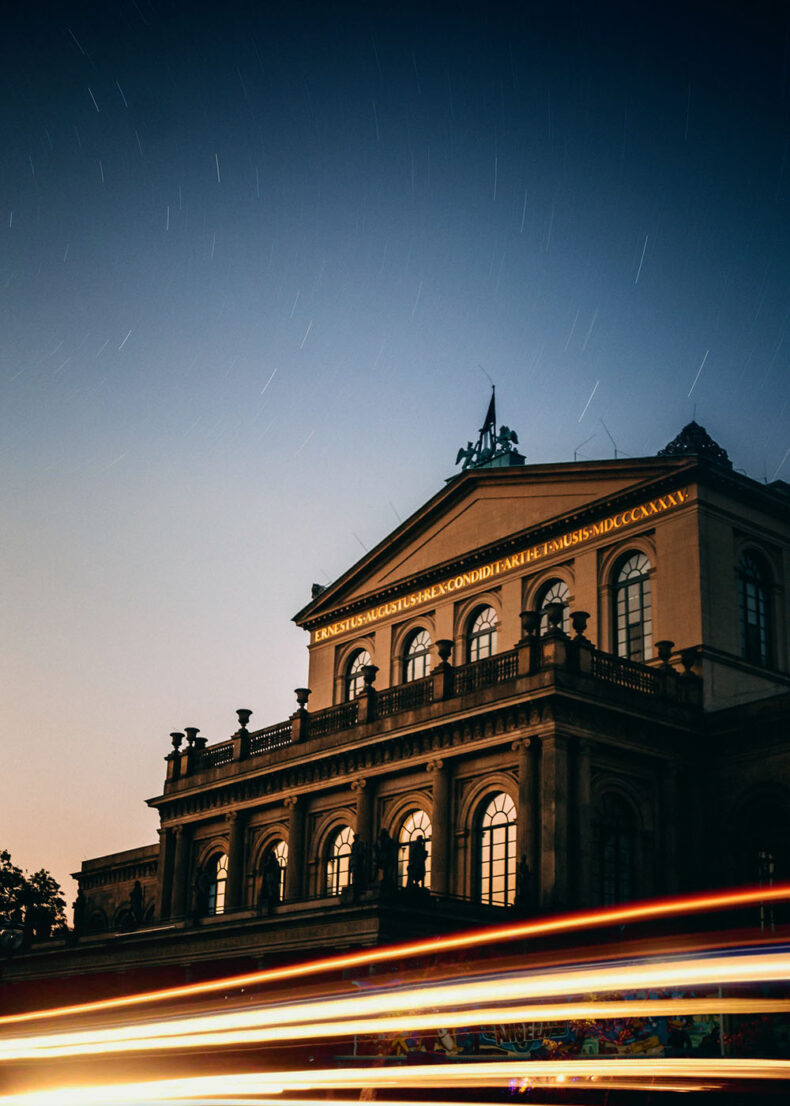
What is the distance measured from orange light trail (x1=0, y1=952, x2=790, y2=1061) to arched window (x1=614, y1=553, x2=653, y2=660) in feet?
72.9

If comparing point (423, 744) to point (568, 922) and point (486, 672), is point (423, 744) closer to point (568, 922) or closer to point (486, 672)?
point (486, 672)

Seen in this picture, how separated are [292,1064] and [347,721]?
1647cm

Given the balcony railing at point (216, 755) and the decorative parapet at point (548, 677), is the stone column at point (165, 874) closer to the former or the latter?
the balcony railing at point (216, 755)

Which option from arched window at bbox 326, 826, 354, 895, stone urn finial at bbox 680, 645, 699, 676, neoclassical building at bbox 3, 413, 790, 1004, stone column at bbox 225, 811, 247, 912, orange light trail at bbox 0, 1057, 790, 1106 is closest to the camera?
orange light trail at bbox 0, 1057, 790, 1106

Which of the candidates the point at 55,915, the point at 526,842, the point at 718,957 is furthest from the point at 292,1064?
the point at 55,915

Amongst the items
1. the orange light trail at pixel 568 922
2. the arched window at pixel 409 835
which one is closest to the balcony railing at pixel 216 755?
the arched window at pixel 409 835

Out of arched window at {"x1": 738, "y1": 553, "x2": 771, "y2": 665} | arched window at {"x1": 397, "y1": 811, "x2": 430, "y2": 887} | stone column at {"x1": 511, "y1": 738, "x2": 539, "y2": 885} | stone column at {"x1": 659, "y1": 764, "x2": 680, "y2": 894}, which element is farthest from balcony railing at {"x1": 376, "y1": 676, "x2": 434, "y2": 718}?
arched window at {"x1": 738, "y1": 553, "x2": 771, "y2": 665}

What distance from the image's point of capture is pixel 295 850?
39.8 m

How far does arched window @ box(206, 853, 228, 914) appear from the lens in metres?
42.9

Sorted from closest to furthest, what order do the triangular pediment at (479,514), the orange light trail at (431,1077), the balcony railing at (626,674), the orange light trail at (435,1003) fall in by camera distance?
the orange light trail at (435,1003)
the orange light trail at (431,1077)
the balcony railing at (626,674)
the triangular pediment at (479,514)

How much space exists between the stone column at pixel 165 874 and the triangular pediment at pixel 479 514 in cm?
909

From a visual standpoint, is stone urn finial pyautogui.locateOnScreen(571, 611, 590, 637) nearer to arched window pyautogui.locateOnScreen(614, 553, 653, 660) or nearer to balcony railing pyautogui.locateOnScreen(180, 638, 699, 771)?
balcony railing pyautogui.locateOnScreen(180, 638, 699, 771)

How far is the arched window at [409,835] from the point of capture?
36.1 metres

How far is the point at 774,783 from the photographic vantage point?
32.9 metres
